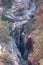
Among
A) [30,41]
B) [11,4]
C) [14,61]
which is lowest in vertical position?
[11,4]

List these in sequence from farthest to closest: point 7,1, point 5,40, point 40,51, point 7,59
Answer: point 7,1 < point 5,40 < point 7,59 < point 40,51

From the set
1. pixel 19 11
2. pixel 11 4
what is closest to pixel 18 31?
pixel 19 11

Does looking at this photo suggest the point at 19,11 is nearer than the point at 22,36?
No

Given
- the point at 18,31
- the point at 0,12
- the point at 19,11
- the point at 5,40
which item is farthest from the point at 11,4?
the point at 5,40

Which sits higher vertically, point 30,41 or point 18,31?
point 30,41

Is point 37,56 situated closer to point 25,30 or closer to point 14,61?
point 14,61

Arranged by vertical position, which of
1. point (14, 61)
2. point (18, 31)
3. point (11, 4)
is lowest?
point (11, 4)

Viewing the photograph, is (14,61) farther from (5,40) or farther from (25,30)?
(25,30)

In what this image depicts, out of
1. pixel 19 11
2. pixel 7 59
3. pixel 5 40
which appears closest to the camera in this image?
pixel 7 59

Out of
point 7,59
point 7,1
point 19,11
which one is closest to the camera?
point 7,59
